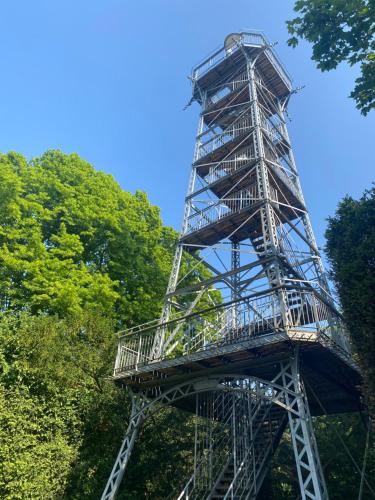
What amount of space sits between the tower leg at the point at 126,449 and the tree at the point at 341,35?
25.7 ft

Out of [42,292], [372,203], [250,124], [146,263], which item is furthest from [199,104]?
[372,203]

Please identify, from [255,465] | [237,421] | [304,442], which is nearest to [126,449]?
[237,421]

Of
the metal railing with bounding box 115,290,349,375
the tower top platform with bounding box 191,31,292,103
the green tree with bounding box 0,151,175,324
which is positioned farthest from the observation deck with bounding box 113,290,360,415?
the tower top platform with bounding box 191,31,292,103

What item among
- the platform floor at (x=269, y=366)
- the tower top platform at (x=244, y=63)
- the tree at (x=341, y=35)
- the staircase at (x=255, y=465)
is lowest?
the staircase at (x=255, y=465)

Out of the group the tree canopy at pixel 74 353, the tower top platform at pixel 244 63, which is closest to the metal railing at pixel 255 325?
the tree canopy at pixel 74 353

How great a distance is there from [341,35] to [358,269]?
4051 millimetres

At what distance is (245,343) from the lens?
23.5 ft

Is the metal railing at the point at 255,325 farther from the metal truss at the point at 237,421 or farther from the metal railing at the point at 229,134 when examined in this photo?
the metal railing at the point at 229,134

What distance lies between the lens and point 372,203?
253 inches

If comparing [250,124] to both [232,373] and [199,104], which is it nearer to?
[199,104]

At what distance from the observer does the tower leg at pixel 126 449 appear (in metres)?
8.24

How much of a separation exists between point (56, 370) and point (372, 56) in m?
9.89

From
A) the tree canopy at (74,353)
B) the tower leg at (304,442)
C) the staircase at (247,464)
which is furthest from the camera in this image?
the tree canopy at (74,353)

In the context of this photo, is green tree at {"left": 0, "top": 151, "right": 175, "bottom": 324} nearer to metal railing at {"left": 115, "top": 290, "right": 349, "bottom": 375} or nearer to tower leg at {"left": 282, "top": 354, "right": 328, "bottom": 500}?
metal railing at {"left": 115, "top": 290, "right": 349, "bottom": 375}
